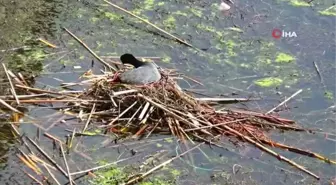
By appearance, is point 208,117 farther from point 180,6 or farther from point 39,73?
point 180,6

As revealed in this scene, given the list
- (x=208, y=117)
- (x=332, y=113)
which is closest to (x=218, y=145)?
(x=208, y=117)

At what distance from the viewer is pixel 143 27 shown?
20.3 feet

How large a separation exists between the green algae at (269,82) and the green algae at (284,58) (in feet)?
1.06

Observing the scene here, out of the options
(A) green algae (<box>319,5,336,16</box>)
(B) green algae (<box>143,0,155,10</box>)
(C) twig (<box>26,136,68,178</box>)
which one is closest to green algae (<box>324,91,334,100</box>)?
(A) green algae (<box>319,5,336,16</box>)

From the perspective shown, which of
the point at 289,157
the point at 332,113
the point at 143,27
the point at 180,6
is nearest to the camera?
the point at 289,157

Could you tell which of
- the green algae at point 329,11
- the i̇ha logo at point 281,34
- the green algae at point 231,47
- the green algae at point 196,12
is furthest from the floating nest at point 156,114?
the green algae at point 329,11

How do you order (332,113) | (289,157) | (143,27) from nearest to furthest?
1. (289,157)
2. (332,113)
3. (143,27)

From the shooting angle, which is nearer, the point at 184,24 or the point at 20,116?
the point at 20,116

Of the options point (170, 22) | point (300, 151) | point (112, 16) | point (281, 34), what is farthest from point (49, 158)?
point (281, 34)

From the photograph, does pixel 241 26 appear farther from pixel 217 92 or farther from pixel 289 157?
pixel 289 157

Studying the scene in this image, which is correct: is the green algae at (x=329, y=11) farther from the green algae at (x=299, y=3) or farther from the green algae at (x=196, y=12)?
the green algae at (x=196, y=12)

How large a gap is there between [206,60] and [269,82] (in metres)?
0.57

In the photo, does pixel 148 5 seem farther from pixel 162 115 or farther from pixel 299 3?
pixel 162 115

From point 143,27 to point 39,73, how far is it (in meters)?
1.23
